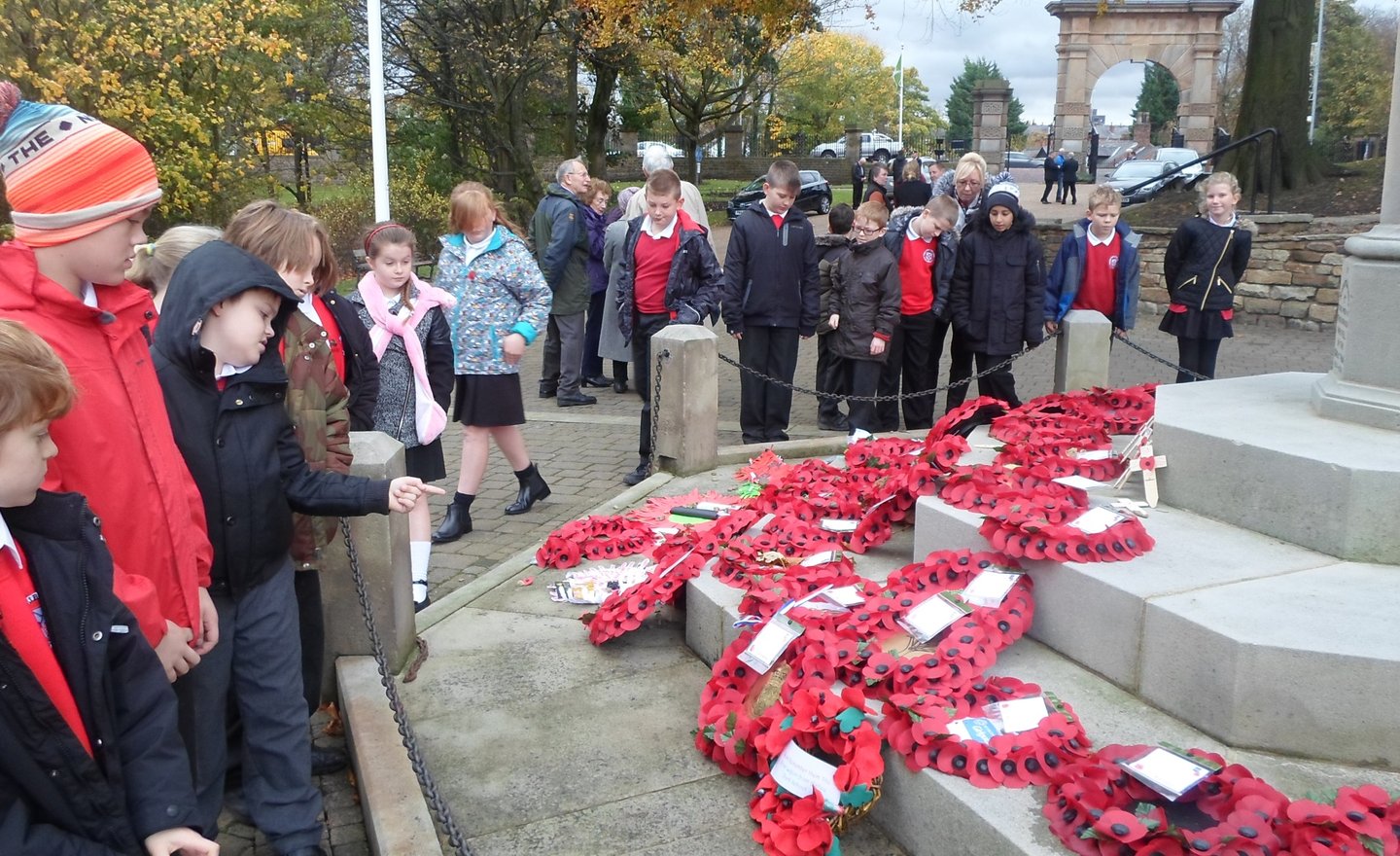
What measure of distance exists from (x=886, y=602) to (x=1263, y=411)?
1909 millimetres

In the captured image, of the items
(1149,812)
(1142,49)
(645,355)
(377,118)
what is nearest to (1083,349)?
(645,355)

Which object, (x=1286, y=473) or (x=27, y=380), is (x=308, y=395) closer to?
(x=27, y=380)

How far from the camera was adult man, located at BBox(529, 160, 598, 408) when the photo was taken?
9.58 m

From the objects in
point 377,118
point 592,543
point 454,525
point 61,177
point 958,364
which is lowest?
point 454,525

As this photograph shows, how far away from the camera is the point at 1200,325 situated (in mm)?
7957

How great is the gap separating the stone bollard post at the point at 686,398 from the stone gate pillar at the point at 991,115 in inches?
1472

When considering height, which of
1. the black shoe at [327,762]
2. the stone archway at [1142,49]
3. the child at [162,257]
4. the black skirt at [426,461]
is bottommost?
the black shoe at [327,762]

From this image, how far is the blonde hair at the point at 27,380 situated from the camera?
203 cm

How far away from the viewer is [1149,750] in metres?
2.92

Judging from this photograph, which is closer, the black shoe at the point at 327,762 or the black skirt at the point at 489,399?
the black shoe at the point at 327,762

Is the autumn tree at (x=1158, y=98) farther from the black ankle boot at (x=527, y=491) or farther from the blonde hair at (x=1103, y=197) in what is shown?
the black ankle boot at (x=527, y=491)

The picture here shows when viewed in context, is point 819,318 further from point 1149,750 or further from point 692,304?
point 1149,750

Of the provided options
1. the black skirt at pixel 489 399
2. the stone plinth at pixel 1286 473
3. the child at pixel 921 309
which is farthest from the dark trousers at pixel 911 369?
the stone plinth at pixel 1286 473

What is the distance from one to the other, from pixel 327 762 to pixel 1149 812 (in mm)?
2506
